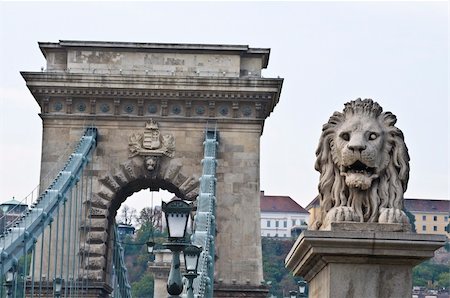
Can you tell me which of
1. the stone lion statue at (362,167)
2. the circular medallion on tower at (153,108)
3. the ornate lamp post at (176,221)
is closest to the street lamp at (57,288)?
the circular medallion on tower at (153,108)

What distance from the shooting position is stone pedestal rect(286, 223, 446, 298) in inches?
309

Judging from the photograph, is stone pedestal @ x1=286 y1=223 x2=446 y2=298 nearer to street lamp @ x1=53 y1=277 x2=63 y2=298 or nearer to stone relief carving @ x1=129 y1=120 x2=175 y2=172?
street lamp @ x1=53 y1=277 x2=63 y2=298

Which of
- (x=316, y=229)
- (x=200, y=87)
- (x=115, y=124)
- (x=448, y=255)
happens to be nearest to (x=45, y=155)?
(x=115, y=124)

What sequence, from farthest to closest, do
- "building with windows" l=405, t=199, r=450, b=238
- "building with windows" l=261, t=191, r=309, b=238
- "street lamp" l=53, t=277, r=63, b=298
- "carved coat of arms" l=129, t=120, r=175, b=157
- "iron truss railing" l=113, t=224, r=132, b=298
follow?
"building with windows" l=261, t=191, r=309, b=238 < "building with windows" l=405, t=199, r=450, b=238 < "iron truss railing" l=113, t=224, r=132, b=298 < "carved coat of arms" l=129, t=120, r=175, b=157 < "street lamp" l=53, t=277, r=63, b=298

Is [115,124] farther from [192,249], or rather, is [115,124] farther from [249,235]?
[192,249]

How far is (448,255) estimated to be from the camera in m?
164

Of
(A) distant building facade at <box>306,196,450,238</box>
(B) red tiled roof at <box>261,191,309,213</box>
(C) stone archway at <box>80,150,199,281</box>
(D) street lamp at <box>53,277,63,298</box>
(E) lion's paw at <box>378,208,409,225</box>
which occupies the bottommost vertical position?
(E) lion's paw at <box>378,208,409,225</box>

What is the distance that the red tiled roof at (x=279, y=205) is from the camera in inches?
6855

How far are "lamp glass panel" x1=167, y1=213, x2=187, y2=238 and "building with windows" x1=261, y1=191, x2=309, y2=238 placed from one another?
155097mm

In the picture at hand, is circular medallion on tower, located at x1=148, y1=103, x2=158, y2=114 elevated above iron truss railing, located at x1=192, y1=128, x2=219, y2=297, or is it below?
A: above

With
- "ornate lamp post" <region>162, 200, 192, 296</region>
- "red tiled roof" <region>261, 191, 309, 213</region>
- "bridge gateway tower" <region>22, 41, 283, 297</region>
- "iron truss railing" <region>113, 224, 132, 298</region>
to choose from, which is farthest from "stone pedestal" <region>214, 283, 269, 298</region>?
"red tiled roof" <region>261, 191, 309, 213</region>

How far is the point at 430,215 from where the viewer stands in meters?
169

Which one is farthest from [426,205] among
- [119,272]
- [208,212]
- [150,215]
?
[208,212]

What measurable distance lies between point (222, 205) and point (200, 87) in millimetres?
3310
